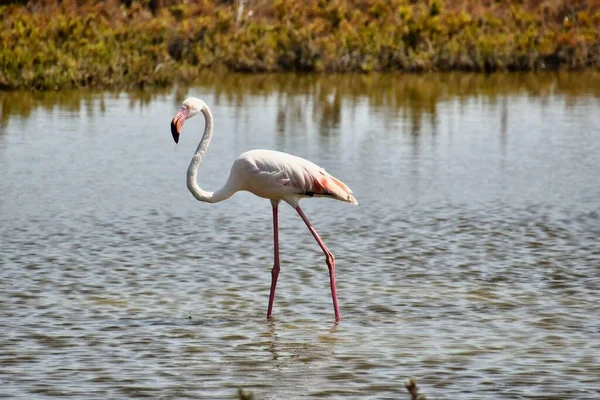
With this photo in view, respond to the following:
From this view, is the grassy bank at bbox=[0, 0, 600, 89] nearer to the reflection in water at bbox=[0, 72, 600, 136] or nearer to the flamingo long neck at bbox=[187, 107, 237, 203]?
the reflection in water at bbox=[0, 72, 600, 136]

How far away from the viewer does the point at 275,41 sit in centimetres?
3092

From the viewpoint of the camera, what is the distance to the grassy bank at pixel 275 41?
971 inches

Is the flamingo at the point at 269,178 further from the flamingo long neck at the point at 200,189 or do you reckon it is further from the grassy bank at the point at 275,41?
the grassy bank at the point at 275,41

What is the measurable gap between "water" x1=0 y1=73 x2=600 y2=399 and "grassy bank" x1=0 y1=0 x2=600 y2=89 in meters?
5.12

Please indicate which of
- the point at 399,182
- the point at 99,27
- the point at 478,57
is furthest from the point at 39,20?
the point at 399,182

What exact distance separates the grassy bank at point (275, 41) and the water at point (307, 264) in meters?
5.12

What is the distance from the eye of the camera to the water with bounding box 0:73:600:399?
6.86m

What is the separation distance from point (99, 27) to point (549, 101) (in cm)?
1213

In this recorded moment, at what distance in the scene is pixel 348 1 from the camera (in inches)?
1602

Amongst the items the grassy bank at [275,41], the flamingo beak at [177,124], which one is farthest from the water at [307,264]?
the grassy bank at [275,41]

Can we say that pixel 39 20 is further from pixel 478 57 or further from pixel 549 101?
pixel 549 101

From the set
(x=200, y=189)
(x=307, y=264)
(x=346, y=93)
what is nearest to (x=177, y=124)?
(x=200, y=189)

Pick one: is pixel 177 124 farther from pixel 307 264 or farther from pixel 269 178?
pixel 307 264

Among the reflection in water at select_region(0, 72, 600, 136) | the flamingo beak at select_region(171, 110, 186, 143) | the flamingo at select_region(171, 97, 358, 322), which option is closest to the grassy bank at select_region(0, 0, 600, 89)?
the reflection in water at select_region(0, 72, 600, 136)
